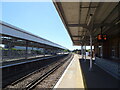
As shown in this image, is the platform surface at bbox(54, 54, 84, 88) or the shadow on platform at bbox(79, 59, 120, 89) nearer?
the shadow on platform at bbox(79, 59, 120, 89)

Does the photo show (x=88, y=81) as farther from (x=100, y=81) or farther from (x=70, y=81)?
(x=70, y=81)

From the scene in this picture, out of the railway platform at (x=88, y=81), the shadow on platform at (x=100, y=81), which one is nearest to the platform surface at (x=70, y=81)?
the railway platform at (x=88, y=81)

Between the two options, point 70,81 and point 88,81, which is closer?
point 88,81

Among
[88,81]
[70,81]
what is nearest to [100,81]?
[88,81]

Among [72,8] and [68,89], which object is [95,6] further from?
[68,89]

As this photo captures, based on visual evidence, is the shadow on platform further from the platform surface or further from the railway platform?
the platform surface

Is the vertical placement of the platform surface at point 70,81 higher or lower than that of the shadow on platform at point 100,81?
lower

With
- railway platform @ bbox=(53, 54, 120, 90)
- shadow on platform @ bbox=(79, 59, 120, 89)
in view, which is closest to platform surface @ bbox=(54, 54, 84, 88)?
railway platform @ bbox=(53, 54, 120, 90)

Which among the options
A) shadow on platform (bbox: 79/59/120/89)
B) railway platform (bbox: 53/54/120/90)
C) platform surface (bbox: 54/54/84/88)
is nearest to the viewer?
shadow on platform (bbox: 79/59/120/89)

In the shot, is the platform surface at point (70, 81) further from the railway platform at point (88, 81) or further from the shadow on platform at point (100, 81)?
the shadow on platform at point (100, 81)

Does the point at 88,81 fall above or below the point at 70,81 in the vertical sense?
above

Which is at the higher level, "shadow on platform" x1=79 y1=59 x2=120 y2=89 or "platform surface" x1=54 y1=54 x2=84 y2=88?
"shadow on platform" x1=79 y1=59 x2=120 y2=89

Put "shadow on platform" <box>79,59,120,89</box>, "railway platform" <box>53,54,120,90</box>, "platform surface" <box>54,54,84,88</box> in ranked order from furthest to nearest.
Answer: "platform surface" <box>54,54,84,88</box>, "railway platform" <box>53,54,120,90</box>, "shadow on platform" <box>79,59,120,89</box>

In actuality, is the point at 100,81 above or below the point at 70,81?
above
